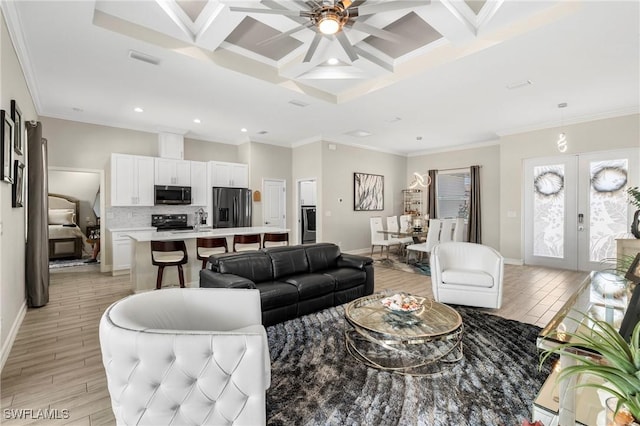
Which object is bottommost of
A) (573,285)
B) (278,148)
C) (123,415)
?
Result: (573,285)

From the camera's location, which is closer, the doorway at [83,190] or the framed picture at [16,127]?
the framed picture at [16,127]

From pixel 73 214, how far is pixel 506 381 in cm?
967

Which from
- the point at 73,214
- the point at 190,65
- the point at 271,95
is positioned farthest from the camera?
the point at 73,214

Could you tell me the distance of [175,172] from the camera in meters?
6.66

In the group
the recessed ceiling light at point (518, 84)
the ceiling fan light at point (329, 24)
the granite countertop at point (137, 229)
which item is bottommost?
the granite countertop at point (137, 229)

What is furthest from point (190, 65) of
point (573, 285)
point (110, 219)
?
point (573, 285)

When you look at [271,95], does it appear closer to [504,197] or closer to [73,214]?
[504,197]

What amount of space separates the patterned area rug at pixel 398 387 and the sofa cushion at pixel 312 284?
514mm

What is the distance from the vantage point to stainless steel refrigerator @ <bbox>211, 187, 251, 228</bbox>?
7.00 metres

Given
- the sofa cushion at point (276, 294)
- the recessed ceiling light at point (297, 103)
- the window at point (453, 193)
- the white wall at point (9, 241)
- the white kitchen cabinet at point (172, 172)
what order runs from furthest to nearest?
the window at point (453, 193)
the white kitchen cabinet at point (172, 172)
the recessed ceiling light at point (297, 103)
the sofa cushion at point (276, 294)
the white wall at point (9, 241)

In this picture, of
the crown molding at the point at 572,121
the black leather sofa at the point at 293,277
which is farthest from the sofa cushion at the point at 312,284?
the crown molding at the point at 572,121

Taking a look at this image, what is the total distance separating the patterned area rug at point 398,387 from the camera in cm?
180

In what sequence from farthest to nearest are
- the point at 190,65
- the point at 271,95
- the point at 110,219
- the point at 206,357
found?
the point at 110,219 → the point at 271,95 → the point at 190,65 → the point at 206,357

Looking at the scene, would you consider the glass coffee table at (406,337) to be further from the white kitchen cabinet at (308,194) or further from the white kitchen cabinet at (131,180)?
the white kitchen cabinet at (308,194)
